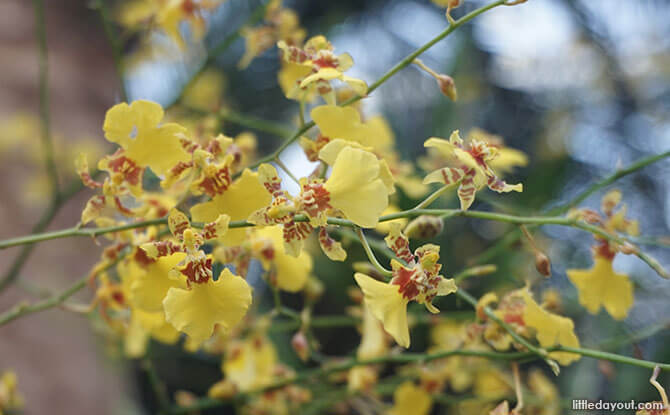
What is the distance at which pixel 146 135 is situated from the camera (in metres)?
0.46

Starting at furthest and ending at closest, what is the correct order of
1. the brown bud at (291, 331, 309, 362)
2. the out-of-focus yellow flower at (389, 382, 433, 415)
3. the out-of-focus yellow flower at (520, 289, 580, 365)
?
the out-of-focus yellow flower at (389, 382, 433, 415) → the brown bud at (291, 331, 309, 362) → the out-of-focus yellow flower at (520, 289, 580, 365)

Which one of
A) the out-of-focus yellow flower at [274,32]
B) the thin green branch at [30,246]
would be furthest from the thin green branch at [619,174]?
the thin green branch at [30,246]

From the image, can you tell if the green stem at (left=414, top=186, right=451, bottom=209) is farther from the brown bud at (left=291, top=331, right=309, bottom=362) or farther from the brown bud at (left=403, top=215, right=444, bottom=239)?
the brown bud at (left=291, top=331, right=309, bottom=362)

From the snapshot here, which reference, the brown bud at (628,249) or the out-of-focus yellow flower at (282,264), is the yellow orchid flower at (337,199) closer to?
the out-of-focus yellow flower at (282,264)

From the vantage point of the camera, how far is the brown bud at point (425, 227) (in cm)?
41

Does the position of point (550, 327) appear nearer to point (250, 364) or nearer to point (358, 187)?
point (358, 187)

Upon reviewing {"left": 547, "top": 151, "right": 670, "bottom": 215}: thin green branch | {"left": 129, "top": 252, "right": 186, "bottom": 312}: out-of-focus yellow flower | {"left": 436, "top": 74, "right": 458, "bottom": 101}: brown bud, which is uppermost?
{"left": 436, "top": 74, "right": 458, "bottom": 101}: brown bud

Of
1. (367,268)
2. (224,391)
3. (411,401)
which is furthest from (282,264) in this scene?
(411,401)

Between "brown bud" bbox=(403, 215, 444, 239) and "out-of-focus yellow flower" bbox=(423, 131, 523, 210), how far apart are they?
0.02m

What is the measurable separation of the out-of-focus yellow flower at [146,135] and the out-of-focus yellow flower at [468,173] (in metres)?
0.19

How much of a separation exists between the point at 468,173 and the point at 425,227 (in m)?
0.05

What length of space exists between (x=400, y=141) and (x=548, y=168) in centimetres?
32

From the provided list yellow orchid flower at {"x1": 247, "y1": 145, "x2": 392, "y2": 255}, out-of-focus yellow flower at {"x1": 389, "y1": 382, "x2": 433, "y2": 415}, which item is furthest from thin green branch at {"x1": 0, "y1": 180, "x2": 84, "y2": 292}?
out-of-focus yellow flower at {"x1": 389, "y1": 382, "x2": 433, "y2": 415}

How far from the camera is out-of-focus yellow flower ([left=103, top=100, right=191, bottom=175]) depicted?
45cm
